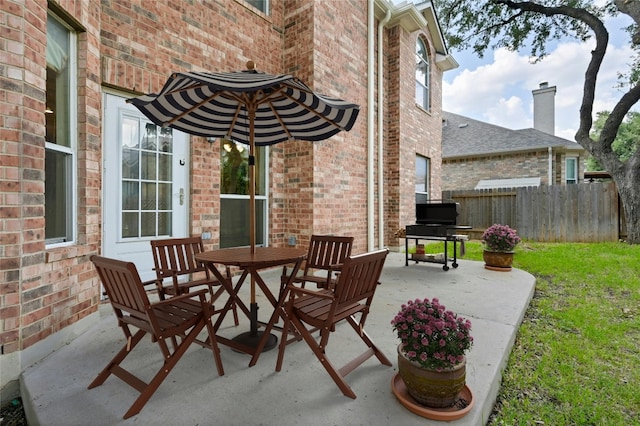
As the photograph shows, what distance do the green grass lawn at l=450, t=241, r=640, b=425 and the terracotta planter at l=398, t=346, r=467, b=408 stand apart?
0.49m

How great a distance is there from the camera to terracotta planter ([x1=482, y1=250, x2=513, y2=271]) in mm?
5508

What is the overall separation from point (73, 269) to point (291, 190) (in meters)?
3.46

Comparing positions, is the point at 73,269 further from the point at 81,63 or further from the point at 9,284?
the point at 81,63

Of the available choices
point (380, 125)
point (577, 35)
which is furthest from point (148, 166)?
point (577, 35)

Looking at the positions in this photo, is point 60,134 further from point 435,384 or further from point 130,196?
point 435,384

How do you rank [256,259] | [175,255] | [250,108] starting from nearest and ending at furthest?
[256,259]
[250,108]
[175,255]

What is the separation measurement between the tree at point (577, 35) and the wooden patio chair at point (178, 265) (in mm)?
10558

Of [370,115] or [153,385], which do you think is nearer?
[153,385]

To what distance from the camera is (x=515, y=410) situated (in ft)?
7.00

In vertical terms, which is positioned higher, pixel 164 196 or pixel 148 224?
pixel 164 196

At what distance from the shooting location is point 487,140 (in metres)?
15.0

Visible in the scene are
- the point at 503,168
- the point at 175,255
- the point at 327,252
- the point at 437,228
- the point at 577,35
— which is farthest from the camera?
the point at 503,168

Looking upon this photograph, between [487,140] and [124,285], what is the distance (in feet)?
53.8

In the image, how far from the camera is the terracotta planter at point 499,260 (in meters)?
5.51
